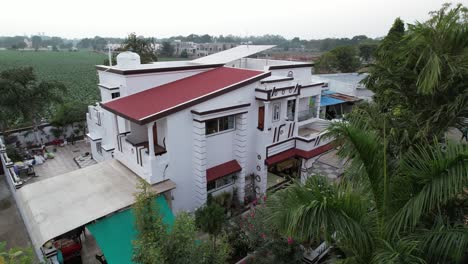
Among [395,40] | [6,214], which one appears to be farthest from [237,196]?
[6,214]

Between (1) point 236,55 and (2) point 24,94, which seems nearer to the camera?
(1) point 236,55

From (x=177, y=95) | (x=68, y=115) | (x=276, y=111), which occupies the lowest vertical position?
(x=68, y=115)

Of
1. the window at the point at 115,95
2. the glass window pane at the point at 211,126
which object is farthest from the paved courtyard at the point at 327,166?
the window at the point at 115,95

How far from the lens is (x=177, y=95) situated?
12.9 metres

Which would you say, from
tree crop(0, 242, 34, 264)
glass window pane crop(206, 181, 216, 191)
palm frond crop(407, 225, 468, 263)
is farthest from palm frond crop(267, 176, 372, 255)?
glass window pane crop(206, 181, 216, 191)

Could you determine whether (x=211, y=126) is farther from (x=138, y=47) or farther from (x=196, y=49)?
(x=196, y=49)

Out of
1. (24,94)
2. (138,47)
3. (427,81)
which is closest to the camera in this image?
(427,81)

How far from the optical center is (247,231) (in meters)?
9.71

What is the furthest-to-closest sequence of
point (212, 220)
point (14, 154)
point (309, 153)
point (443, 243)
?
point (14, 154), point (309, 153), point (212, 220), point (443, 243)

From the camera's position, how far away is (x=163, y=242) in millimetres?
6590

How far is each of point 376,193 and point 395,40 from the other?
16.2 feet

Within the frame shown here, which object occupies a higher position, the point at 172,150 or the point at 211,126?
the point at 211,126

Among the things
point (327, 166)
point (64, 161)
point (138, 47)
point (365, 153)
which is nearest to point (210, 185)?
point (327, 166)

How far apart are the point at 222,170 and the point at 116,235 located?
513 centimetres
